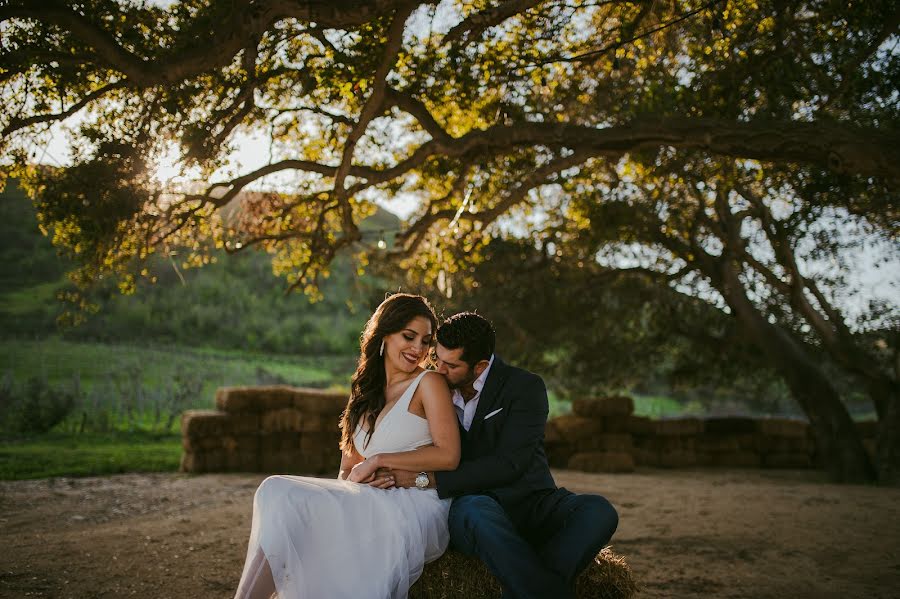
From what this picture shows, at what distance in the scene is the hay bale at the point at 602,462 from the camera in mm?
14154

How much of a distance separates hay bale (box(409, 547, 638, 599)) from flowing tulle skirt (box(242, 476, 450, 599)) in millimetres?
159

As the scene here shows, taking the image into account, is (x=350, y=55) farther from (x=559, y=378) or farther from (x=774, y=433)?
(x=774, y=433)

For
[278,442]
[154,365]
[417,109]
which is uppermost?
[417,109]

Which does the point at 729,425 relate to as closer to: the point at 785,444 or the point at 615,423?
the point at 785,444

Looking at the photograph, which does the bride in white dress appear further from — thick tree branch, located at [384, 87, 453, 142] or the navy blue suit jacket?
thick tree branch, located at [384, 87, 453, 142]

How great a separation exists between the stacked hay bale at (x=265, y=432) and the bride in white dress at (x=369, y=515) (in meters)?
8.94

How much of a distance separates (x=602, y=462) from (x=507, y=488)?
10.7m

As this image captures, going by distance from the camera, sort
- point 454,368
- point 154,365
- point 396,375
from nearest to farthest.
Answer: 1. point 454,368
2. point 396,375
3. point 154,365

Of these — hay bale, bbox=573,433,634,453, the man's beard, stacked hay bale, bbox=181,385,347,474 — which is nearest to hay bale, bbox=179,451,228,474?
stacked hay bale, bbox=181,385,347,474

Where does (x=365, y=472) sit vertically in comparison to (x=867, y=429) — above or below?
above

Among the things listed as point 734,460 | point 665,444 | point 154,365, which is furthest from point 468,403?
point 154,365

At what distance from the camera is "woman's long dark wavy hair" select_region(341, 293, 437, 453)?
451 cm

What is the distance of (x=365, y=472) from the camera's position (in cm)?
396

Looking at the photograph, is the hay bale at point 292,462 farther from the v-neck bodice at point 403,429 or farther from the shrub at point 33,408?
the v-neck bodice at point 403,429
